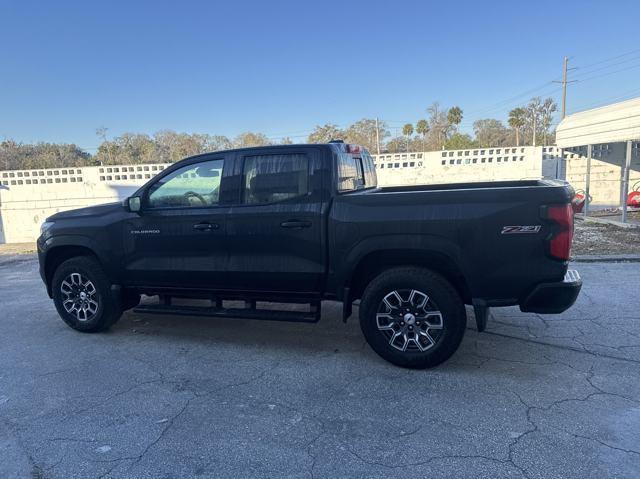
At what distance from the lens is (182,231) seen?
4410 millimetres

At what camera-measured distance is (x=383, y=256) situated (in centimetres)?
386

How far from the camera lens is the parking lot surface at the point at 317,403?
2590 mm

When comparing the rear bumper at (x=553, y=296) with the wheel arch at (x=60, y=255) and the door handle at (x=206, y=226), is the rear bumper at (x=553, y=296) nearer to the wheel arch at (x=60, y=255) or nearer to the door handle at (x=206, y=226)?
the door handle at (x=206, y=226)

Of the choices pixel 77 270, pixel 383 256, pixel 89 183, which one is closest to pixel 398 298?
pixel 383 256

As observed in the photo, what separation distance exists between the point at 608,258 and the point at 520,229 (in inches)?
223

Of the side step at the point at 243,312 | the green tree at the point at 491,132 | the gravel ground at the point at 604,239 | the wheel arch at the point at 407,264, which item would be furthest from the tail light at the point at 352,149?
the green tree at the point at 491,132

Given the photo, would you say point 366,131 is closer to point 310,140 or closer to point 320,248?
point 310,140

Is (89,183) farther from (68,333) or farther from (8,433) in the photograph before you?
(8,433)

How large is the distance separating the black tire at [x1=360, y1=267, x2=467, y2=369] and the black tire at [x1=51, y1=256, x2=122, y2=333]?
2.91 meters

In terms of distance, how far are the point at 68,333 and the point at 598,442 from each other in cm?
528

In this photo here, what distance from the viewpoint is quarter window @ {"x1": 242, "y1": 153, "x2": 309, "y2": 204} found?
4.10 meters

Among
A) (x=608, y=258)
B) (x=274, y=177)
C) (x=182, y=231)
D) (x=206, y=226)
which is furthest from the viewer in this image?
(x=608, y=258)

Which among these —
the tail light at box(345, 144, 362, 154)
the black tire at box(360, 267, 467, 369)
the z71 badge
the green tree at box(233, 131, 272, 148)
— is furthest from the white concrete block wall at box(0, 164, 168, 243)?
the green tree at box(233, 131, 272, 148)

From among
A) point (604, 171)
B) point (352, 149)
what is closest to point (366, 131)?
point (604, 171)
